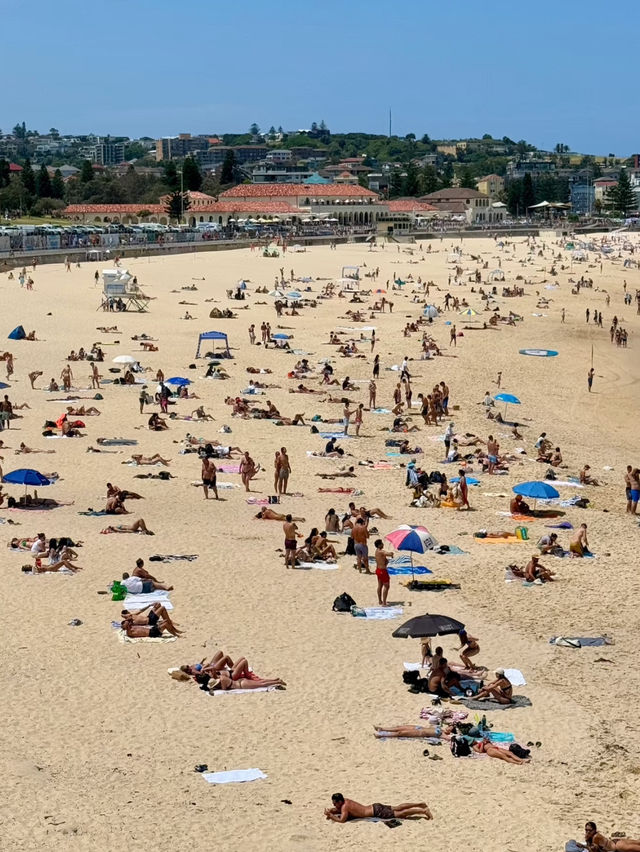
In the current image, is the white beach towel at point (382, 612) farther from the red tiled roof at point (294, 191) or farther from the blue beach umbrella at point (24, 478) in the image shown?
the red tiled roof at point (294, 191)

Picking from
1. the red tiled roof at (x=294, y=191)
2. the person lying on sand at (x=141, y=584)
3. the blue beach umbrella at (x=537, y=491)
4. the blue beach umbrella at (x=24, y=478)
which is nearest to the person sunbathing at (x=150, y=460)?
the blue beach umbrella at (x=24, y=478)

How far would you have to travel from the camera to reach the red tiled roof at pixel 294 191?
330 feet

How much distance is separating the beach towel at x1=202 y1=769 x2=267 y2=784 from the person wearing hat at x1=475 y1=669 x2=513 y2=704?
7.49 feet

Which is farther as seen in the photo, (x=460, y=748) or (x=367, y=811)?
Answer: (x=460, y=748)

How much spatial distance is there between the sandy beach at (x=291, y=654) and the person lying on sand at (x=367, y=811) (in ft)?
0.27

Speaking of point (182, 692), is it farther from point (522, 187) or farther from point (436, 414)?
point (522, 187)

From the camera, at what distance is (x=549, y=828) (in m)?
8.85

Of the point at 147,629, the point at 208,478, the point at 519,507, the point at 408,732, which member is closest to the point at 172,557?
the point at 147,629

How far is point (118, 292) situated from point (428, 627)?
29.2 meters

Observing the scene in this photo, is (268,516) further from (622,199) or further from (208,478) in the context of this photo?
(622,199)

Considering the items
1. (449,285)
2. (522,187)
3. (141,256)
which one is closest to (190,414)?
(449,285)

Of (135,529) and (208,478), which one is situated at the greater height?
(208,478)

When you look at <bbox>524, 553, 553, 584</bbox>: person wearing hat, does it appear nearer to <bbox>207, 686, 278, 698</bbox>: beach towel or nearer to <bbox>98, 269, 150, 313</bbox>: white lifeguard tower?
<bbox>207, 686, 278, 698</bbox>: beach towel

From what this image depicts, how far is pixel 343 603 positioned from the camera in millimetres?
13438
